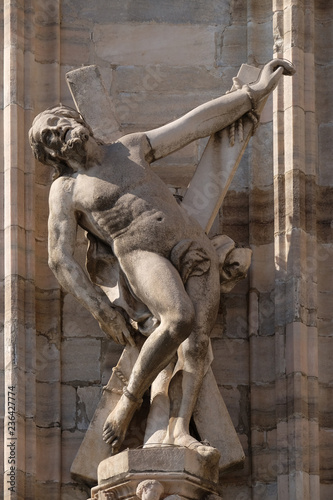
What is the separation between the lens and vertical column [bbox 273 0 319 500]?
32.6ft

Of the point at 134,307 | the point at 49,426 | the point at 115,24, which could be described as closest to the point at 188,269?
the point at 134,307

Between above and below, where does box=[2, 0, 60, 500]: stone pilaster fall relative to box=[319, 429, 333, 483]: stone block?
above

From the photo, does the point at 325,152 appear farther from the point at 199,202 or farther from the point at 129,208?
the point at 129,208

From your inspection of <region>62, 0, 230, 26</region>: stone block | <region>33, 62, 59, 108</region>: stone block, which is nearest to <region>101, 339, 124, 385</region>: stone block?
<region>33, 62, 59, 108</region>: stone block

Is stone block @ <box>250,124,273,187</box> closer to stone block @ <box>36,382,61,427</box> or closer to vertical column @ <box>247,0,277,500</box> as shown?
vertical column @ <box>247,0,277,500</box>

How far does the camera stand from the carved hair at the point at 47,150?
9.91 metres

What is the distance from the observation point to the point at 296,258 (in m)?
10.3

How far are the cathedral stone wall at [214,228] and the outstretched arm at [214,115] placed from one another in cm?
37

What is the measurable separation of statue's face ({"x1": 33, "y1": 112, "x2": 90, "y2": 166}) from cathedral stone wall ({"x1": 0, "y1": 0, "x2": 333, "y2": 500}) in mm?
595

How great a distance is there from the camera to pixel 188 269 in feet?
32.1

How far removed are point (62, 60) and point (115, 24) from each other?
0.35 metres

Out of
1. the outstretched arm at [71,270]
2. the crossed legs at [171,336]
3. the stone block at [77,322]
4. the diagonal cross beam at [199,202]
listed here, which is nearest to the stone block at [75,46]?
the diagonal cross beam at [199,202]

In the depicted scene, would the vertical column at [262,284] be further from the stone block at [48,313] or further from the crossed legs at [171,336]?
the stone block at [48,313]

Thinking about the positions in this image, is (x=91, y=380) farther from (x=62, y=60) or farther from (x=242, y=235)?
(x=62, y=60)
